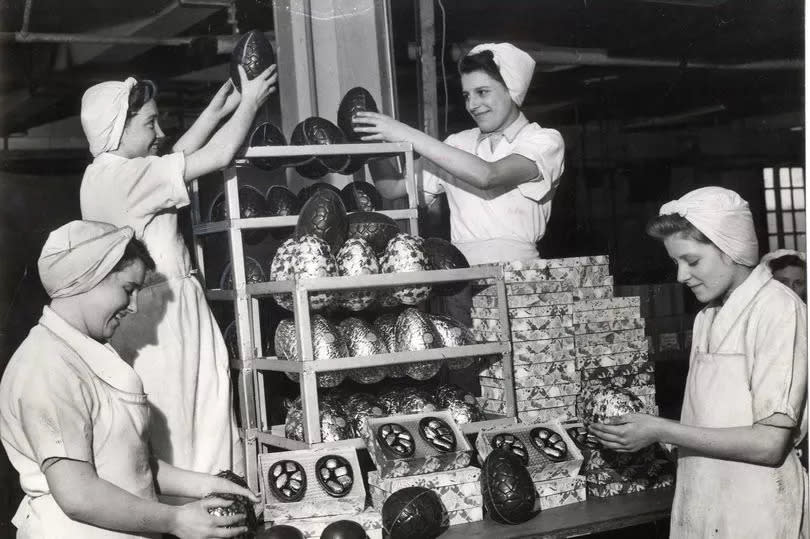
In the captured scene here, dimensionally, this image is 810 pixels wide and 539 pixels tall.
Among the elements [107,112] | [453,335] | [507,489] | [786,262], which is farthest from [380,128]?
[786,262]

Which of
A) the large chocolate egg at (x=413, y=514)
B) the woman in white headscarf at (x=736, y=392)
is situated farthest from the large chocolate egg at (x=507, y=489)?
the woman in white headscarf at (x=736, y=392)

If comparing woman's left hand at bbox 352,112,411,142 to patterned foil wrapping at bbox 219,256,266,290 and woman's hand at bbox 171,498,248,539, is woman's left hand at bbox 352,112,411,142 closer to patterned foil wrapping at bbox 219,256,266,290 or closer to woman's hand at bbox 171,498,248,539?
patterned foil wrapping at bbox 219,256,266,290

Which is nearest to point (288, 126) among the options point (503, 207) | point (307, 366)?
point (503, 207)

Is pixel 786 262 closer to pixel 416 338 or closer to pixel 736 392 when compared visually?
pixel 736 392

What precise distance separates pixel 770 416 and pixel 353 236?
5.32ft

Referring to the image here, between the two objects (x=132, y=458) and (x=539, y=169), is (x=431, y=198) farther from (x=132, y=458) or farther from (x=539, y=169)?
(x=132, y=458)

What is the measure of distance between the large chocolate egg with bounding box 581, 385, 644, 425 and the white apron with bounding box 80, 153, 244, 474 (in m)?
1.36

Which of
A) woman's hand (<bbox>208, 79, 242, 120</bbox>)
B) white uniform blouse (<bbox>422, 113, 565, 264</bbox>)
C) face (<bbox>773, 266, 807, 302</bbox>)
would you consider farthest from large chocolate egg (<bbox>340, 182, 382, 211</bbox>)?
face (<bbox>773, 266, 807, 302</bbox>)

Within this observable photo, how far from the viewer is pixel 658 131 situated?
8.11 m

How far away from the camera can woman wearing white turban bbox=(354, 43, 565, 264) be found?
3879mm

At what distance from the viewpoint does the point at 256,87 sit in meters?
3.45

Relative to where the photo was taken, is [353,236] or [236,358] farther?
[236,358]

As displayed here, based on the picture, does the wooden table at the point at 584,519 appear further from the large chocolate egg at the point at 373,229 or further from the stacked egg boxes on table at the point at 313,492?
the large chocolate egg at the point at 373,229

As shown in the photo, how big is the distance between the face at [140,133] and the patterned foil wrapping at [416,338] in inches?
45.8
